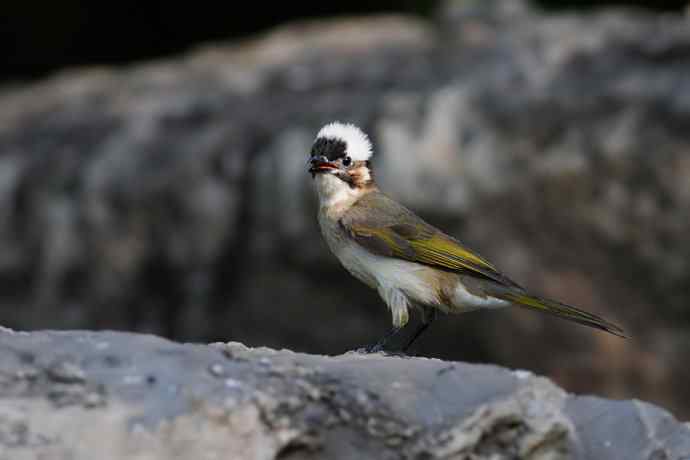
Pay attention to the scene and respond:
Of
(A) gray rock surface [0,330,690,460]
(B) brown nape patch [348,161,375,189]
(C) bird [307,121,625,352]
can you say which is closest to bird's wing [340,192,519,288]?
(C) bird [307,121,625,352]

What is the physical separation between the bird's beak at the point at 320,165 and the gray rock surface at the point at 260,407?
1903 mm

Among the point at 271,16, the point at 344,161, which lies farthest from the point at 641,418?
the point at 271,16

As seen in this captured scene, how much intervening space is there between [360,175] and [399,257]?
570 mm

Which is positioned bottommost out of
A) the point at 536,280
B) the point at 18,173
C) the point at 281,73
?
the point at 536,280

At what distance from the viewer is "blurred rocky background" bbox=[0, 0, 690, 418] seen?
7902mm

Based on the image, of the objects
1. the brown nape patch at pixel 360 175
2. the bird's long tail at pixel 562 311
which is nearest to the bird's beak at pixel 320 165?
the brown nape patch at pixel 360 175

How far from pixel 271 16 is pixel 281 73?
262cm

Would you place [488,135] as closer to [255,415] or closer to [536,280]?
[536,280]

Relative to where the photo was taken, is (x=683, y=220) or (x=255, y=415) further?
(x=683, y=220)

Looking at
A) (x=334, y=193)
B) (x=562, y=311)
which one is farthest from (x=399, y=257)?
(x=562, y=311)

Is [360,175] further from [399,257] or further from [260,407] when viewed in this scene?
[260,407]

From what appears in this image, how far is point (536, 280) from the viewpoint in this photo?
7980 millimetres

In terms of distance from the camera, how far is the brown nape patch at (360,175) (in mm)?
5832

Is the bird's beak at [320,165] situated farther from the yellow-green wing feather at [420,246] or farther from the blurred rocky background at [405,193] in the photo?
the blurred rocky background at [405,193]
